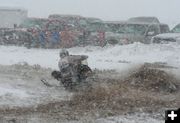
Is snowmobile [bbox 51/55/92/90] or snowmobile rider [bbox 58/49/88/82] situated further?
snowmobile rider [bbox 58/49/88/82]

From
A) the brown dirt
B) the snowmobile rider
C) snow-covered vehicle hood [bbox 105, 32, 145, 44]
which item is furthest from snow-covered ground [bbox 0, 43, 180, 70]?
the snowmobile rider

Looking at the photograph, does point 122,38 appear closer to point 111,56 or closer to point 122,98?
point 111,56

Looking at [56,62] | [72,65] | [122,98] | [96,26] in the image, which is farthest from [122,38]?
[122,98]

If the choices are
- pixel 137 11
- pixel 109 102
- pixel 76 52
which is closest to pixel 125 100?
pixel 109 102

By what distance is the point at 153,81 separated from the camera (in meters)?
12.7

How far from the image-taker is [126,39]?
25.8 metres

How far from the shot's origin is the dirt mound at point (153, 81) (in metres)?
12.3

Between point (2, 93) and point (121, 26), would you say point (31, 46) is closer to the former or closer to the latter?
point (121, 26)

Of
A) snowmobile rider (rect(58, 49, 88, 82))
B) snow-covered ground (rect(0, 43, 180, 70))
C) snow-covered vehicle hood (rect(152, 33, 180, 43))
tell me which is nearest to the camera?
snowmobile rider (rect(58, 49, 88, 82))

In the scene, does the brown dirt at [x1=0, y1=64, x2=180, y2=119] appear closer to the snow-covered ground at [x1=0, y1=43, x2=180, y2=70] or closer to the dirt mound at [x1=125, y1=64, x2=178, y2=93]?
the dirt mound at [x1=125, y1=64, x2=178, y2=93]

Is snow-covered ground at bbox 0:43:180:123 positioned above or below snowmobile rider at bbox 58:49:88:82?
below

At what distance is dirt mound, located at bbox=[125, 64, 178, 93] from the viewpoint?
40.3 ft

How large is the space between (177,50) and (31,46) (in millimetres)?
7445

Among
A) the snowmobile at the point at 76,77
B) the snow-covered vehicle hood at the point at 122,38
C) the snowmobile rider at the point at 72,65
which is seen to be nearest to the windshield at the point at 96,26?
the snow-covered vehicle hood at the point at 122,38
